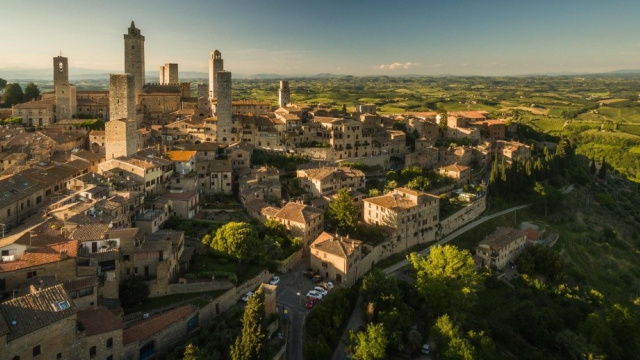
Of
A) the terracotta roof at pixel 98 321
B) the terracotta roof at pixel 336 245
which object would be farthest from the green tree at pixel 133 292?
the terracotta roof at pixel 336 245

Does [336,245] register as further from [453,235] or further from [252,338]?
[453,235]

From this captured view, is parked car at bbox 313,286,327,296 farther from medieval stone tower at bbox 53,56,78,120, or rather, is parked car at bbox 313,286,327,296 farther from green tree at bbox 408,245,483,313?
medieval stone tower at bbox 53,56,78,120

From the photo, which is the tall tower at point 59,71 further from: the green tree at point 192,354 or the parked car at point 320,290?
the green tree at point 192,354

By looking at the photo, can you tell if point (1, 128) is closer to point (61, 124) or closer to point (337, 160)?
point (61, 124)

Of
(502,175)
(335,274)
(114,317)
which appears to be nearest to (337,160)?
(502,175)

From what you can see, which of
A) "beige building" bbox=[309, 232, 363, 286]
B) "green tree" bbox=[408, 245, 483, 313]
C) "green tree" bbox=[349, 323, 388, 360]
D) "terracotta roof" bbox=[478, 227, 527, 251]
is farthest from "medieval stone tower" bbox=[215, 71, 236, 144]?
"green tree" bbox=[349, 323, 388, 360]

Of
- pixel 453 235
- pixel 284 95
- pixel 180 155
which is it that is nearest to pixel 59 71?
pixel 180 155
